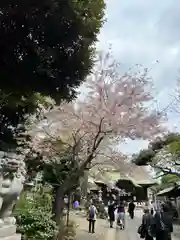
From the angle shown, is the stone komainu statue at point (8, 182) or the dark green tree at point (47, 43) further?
the dark green tree at point (47, 43)

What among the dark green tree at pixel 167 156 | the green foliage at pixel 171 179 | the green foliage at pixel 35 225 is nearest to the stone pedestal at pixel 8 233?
the green foliage at pixel 35 225

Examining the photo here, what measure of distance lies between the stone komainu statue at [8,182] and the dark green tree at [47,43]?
240cm

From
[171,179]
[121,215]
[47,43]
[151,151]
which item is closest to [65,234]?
[47,43]

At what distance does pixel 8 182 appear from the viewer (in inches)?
272

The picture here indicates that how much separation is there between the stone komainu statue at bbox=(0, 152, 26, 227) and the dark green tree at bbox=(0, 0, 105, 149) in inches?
94.4

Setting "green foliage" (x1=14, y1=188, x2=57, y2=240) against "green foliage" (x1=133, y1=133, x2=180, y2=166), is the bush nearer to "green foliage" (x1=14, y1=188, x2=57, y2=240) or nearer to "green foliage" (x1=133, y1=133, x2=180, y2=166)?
"green foliage" (x1=14, y1=188, x2=57, y2=240)

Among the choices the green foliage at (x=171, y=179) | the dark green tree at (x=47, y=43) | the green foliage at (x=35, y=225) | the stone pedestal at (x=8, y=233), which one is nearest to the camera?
the stone pedestal at (x=8, y=233)

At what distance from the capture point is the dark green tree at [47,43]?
8023mm

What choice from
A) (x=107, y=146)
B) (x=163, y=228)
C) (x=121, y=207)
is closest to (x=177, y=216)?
(x=121, y=207)

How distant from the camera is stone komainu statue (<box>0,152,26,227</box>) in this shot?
6.83m

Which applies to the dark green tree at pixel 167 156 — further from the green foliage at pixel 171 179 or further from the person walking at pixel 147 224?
the person walking at pixel 147 224

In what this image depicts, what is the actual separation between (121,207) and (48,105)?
8792 mm

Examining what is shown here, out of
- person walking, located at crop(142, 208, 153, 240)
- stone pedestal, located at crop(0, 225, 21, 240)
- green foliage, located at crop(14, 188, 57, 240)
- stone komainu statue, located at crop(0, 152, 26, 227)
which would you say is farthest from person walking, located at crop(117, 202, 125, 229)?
stone komainu statue, located at crop(0, 152, 26, 227)

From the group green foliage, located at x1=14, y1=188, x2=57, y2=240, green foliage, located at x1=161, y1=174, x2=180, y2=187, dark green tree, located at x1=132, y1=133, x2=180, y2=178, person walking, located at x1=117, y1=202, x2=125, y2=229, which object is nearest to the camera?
green foliage, located at x1=14, y1=188, x2=57, y2=240
